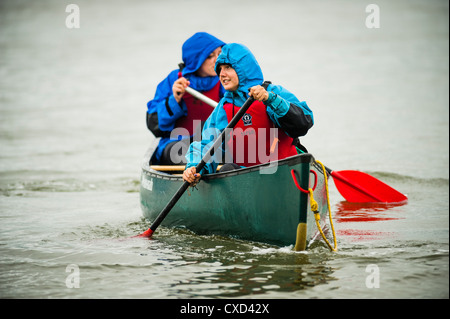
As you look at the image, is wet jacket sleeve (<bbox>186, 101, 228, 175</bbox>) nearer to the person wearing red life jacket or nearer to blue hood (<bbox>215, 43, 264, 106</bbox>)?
the person wearing red life jacket

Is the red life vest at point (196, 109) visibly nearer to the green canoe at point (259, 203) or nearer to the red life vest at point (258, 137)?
the green canoe at point (259, 203)

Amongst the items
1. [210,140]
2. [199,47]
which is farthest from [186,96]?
[210,140]

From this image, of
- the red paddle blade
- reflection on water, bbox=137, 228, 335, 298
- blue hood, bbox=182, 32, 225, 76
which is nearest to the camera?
reflection on water, bbox=137, 228, 335, 298

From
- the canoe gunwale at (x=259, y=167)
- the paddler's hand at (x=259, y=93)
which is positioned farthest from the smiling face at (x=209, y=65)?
Answer: the paddler's hand at (x=259, y=93)

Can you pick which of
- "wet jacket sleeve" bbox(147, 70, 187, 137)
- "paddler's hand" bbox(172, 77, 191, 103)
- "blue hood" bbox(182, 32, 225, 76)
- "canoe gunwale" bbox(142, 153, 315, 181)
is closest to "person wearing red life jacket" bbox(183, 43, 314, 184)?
"canoe gunwale" bbox(142, 153, 315, 181)

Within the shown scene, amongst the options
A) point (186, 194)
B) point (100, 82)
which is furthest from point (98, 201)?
point (100, 82)

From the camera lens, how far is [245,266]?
451 cm

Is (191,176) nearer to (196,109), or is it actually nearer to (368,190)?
(196,109)

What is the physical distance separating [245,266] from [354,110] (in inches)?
455

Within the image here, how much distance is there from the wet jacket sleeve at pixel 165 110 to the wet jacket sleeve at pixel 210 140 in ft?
4.38

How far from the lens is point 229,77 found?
478 cm

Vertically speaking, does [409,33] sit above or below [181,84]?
above

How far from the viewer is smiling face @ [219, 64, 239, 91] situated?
4773mm

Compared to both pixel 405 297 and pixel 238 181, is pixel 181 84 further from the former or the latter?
pixel 405 297
